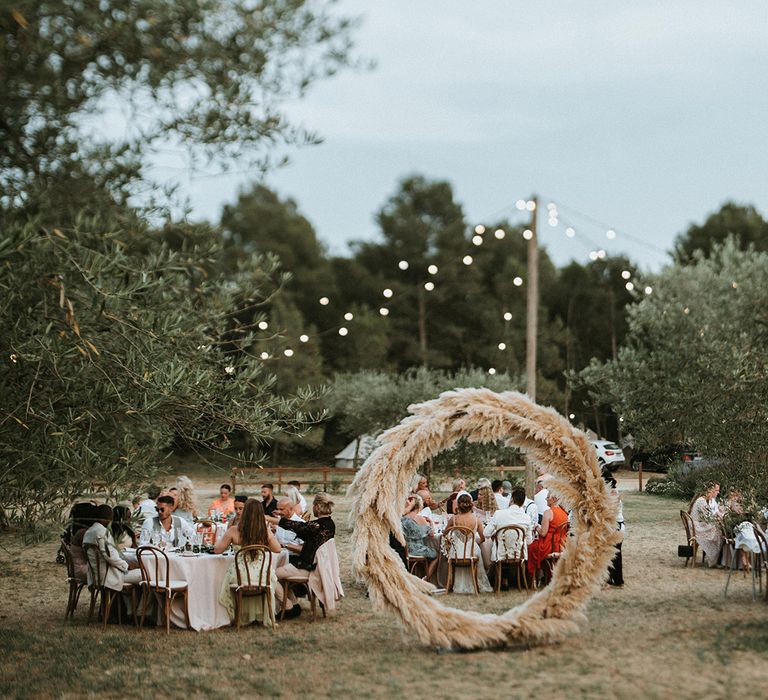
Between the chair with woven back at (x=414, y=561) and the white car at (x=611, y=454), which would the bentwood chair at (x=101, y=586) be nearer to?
the chair with woven back at (x=414, y=561)

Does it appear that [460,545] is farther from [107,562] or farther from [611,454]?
[611,454]

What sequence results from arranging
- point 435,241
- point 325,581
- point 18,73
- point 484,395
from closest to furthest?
1. point 18,73
2. point 484,395
3. point 325,581
4. point 435,241

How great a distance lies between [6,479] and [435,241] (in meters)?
46.6

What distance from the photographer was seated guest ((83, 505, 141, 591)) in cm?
1059

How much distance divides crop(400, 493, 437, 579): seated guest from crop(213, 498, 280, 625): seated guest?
3324 mm

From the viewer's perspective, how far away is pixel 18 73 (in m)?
5.39

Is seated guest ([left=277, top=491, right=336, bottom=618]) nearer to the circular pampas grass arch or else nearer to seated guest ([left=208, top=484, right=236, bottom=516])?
the circular pampas grass arch

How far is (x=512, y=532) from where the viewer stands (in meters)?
13.3

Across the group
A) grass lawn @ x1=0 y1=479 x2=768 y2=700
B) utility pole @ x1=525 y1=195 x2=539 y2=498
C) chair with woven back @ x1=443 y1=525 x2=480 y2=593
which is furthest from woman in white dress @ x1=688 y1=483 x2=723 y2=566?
chair with woven back @ x1=443 y1=525 x2=480 y2=593

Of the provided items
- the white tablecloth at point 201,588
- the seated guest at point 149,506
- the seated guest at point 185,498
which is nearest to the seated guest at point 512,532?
the white tablecloth at point 201,588

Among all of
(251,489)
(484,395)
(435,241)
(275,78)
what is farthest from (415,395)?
(275,78)

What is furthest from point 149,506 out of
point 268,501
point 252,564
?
point 252,564

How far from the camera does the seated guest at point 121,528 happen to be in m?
7.56

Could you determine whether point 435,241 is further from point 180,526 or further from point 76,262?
point 76,262
